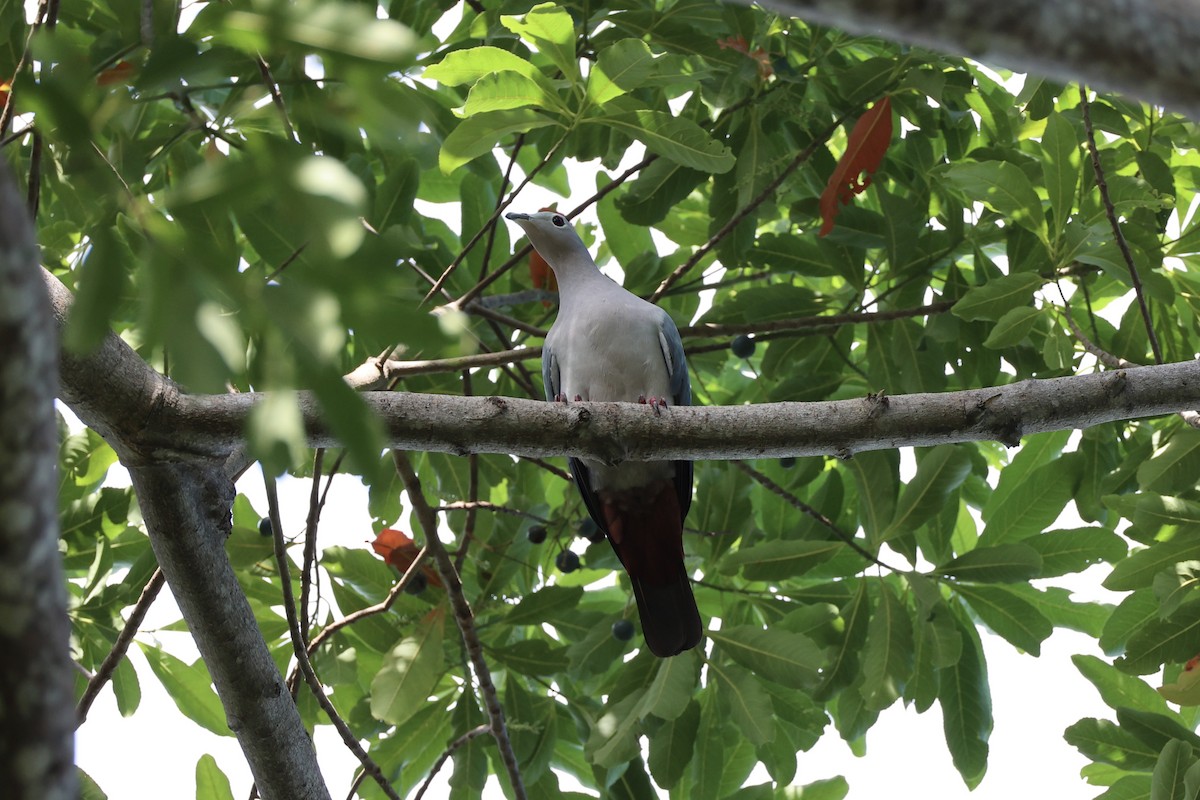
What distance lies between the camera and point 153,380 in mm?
2174

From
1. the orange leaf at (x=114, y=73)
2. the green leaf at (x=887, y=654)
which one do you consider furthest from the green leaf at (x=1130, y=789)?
the orange leaf at (x=114, y=73)

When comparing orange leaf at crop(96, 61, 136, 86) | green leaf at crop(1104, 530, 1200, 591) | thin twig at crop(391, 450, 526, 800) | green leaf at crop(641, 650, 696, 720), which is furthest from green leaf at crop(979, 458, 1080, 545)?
orange leaf at crop(96, 61, 136, 86)

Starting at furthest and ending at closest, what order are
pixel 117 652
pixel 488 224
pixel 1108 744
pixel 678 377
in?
1. pixel 678 377
2. pixel 1108 744
3. pixel 488 224
4. pixel 117 652

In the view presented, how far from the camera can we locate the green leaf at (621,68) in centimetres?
267

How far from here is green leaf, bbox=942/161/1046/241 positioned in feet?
10.0

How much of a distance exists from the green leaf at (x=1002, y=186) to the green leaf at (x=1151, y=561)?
3.37ft

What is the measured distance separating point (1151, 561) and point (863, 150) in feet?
5.07

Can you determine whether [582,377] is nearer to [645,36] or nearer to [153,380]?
[645,36]

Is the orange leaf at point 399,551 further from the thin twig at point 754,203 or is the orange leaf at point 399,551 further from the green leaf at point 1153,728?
the green leaf at point 1153,728

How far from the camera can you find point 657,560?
12.3 feet

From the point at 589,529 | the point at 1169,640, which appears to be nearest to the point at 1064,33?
the point at 1169,640

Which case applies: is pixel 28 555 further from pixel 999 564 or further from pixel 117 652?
pixel 999 564

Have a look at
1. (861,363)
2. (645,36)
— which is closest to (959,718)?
(861,363)

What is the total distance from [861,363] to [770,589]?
1.08 meters
